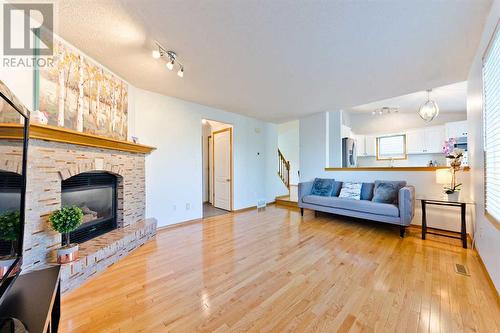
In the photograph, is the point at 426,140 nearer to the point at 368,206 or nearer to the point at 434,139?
the point at 434,139

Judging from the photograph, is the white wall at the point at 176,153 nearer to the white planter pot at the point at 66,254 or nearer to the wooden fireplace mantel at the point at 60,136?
the wooden fireplace mantel at the point at 60,136

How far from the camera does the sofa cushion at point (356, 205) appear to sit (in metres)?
3.03

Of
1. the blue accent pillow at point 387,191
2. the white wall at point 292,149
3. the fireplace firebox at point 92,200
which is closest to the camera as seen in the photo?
the fireplace firebox at point 92,200

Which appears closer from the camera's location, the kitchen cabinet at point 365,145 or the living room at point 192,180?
the living room at point 192,180

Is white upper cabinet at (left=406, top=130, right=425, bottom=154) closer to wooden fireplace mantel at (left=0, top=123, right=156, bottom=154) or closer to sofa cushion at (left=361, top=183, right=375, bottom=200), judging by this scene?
sofa cushion at (left=361, top=183, right=375, bottom=200)

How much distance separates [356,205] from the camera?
340 centimetres

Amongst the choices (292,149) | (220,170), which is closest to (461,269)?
(220,170)

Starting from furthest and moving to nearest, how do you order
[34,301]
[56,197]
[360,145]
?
[360,145], [56,197], [34,301]

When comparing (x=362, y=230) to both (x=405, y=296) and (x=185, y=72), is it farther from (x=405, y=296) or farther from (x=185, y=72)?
(x=185, y=72)

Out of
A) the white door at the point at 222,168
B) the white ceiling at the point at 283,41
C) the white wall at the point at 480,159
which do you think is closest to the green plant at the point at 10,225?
the white ceiling at the point at 283,41

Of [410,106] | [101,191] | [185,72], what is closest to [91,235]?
[101,191]

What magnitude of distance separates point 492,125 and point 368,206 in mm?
1825

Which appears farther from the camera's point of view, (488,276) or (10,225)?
(488,276)

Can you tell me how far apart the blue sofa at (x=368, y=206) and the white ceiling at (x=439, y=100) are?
186cm
